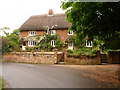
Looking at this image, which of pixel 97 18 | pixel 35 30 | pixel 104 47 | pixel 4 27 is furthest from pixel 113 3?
pixel 4 27

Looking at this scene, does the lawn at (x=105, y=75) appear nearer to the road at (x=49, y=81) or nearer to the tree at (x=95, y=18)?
the road at (x=49, y=81)

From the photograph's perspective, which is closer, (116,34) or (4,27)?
(116,34)

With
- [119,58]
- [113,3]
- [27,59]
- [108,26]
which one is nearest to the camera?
[113,3]

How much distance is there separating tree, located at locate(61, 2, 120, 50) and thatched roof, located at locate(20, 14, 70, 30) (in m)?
23.4

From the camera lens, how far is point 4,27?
48688mm

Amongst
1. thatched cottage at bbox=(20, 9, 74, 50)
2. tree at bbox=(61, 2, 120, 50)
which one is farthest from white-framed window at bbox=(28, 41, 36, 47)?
tree at bbox=(61, 2, 120, 50)

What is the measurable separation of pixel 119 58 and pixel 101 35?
1141 centimetres

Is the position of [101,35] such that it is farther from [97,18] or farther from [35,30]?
[35,30]

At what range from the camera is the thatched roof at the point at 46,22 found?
38688mm

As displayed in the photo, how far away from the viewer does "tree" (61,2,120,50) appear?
11.5m

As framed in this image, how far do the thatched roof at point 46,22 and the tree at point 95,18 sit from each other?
76.8 ft

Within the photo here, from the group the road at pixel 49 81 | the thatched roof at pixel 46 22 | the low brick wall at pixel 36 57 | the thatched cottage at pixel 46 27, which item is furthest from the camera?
the thatched roof at pixel 46 22

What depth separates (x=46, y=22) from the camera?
133 ft

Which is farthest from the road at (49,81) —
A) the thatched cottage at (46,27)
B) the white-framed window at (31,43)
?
the white-framed window at (31,43)
